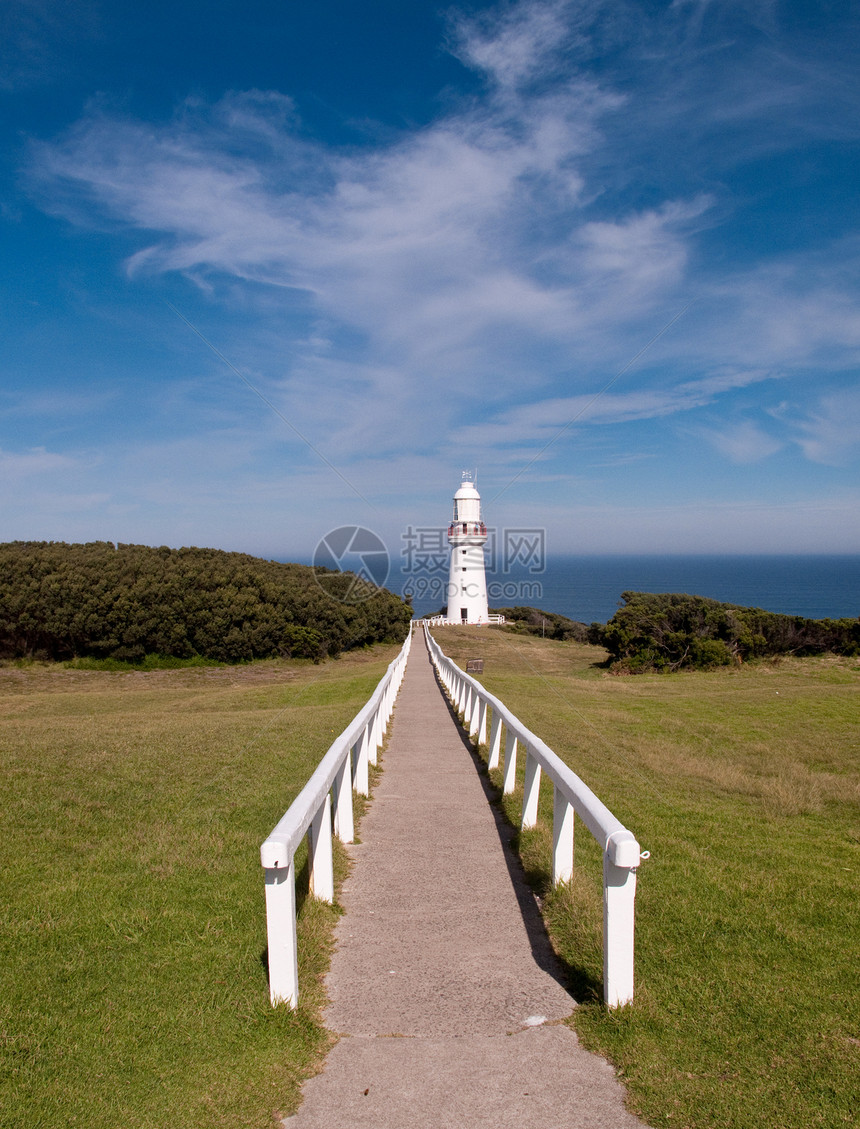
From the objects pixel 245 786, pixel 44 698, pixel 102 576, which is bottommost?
pixel 44 698

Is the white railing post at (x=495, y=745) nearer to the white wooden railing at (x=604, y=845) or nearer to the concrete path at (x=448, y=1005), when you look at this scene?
the white wooden railing at (x=604, y=845)

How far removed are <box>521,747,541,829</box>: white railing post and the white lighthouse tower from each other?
1877 inches

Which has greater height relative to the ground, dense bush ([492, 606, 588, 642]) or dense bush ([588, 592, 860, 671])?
dense bush ([588, 592, 860, 671])

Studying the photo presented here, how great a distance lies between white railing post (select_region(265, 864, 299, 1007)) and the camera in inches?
133

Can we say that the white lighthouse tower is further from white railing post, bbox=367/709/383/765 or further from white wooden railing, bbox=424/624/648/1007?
white wooden railing, bbox=424/624/648/1007

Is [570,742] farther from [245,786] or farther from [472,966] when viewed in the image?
[472,966]

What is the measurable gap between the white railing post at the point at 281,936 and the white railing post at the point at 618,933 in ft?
4.81

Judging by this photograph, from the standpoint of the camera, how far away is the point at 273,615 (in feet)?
123

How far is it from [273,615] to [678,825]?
105 feet

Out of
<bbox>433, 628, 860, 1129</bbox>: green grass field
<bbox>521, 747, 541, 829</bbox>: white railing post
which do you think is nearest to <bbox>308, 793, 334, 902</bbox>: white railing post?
<bbox>433, 628, 860, 1129</bbox>: green grass field

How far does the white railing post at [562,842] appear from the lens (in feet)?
15.5

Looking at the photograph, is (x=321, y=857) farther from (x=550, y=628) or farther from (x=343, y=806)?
(x=550, y=628)

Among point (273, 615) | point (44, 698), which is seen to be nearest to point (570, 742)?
point (44, 698)

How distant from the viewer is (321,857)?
477 cm
